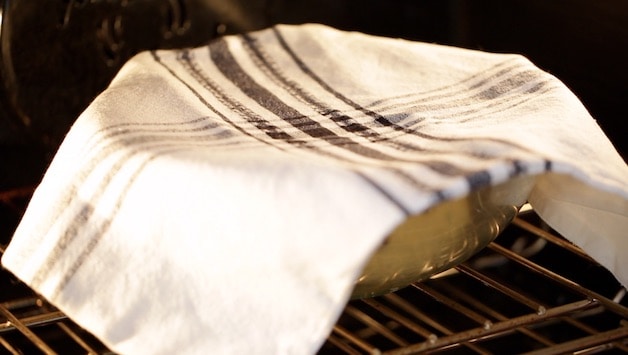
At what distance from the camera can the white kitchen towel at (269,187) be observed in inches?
17.9

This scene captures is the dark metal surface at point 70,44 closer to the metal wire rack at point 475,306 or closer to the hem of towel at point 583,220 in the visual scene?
the metal wire rack at point 475,306

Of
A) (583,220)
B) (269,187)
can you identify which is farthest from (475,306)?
(269,187)

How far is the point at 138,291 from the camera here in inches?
19.8

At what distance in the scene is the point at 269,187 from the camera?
462mm

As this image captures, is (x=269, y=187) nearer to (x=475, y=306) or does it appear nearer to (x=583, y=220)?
(x=583, y=220)

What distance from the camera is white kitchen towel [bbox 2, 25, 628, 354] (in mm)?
455

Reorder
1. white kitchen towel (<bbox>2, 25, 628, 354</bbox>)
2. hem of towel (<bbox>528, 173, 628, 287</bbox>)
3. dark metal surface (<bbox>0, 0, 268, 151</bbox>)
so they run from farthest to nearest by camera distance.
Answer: dark metal surface (<bbox>0, 0, 268, 151</bbox>) < hem of towel (<bbox>528, 173, 628, 287</bbox>) < white kitchen towel (<bbox>2, 25, 628, 354</bbox>)

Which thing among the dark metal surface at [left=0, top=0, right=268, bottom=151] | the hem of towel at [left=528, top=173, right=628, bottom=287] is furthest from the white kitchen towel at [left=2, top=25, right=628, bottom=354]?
the dark metal surface at [left=0, top=0, right=268, bottom=151]

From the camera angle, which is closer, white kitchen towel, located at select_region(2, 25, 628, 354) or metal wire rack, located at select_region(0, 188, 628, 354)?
white kitchen towel, located at select_region(2, 25, 628, 354)

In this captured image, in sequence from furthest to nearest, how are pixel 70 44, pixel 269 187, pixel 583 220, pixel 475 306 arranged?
pixel 475 306 → pixel 70 44 → pixel 583 220 → pixel 269 187

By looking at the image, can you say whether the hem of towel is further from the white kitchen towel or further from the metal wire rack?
the metal wire rack

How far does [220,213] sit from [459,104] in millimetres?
222

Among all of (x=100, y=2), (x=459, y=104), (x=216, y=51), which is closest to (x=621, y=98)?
(x=459, y=104)

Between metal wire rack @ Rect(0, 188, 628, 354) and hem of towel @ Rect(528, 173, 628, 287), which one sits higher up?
hem of towel @ Rect(528, 173, 628, 287)
